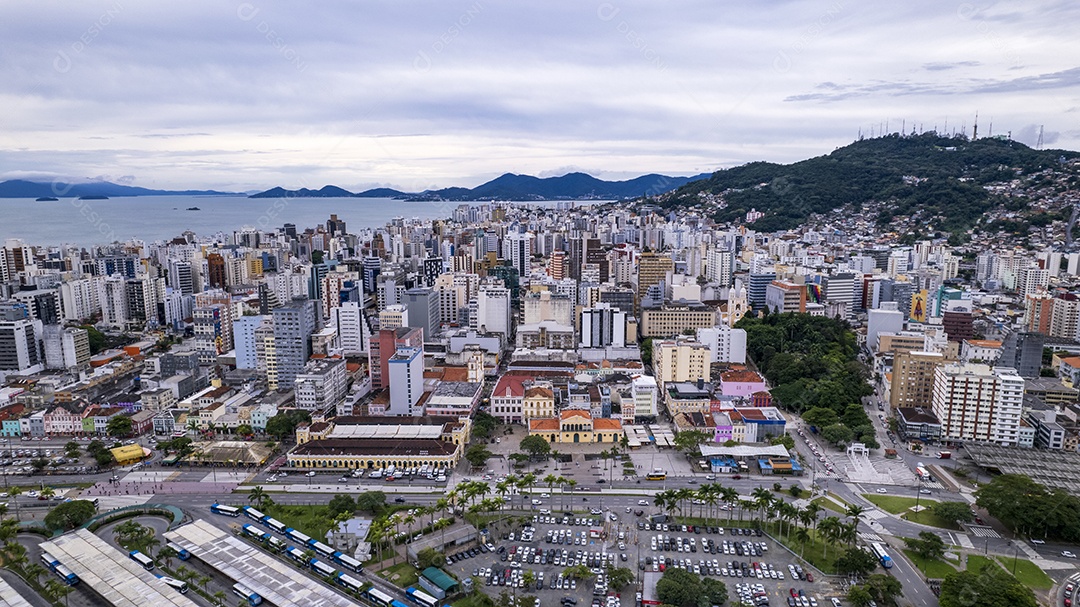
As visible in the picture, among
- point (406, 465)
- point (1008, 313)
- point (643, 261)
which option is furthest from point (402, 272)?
point (1008, 313)

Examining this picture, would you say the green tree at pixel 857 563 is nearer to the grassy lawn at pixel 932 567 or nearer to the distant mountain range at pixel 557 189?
the grassy lawn at pixel 932 567

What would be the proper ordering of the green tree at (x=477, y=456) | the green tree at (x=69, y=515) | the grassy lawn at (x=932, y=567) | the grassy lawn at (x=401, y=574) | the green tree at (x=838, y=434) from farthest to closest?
the green tree at (x=838, y=434) → the green tree at (x=477, y=456) → the green tree at (x=69, y=515) → the grassy lawn at (x=932, y=567) → the grassy lawn at (x=401, y=574)

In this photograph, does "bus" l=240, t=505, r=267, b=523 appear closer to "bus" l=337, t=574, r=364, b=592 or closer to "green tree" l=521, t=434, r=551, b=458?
"bus" l=337, t=574, r=364, b=592

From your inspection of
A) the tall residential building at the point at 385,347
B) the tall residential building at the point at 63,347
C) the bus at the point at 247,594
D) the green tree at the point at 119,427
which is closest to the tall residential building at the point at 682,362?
the tall residential building at the point at 385,347

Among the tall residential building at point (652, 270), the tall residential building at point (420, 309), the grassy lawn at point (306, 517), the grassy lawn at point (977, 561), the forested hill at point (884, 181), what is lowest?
the grassy lawn at point (306, 517)

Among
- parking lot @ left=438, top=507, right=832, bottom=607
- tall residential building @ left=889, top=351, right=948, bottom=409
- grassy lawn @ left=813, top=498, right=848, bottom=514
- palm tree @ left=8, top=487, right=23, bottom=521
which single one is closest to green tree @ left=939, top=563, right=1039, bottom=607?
parking lot @ left=438, top=507, right=832, bottom=607

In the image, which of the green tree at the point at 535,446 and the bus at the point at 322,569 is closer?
the bus at the point at 322,569

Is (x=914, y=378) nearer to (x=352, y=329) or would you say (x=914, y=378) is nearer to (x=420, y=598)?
(x=420, y=598)

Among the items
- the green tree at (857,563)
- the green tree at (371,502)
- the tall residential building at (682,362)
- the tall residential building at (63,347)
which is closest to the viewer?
the green tree at (857,563)
